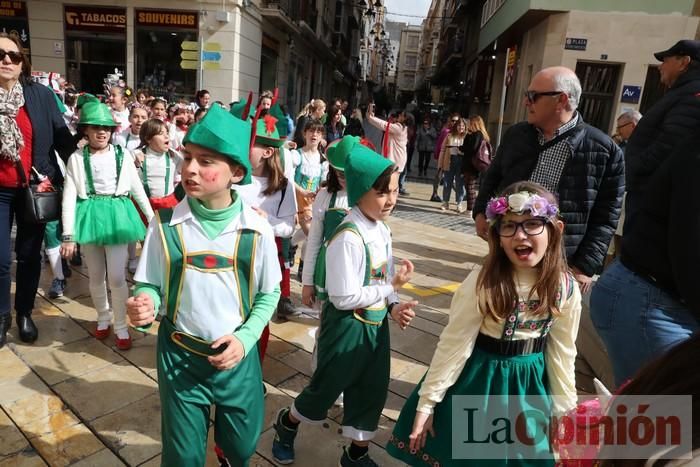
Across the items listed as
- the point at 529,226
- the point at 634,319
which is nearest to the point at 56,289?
the point at 529,226

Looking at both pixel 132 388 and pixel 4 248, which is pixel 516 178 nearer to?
pixel 132 388

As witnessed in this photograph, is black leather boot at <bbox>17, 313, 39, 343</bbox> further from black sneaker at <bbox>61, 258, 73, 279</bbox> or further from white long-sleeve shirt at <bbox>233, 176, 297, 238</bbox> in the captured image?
white long-sleeve shirt at <bbox>233, 176, 297, 238</bbox>

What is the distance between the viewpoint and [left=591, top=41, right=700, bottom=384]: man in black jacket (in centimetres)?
170

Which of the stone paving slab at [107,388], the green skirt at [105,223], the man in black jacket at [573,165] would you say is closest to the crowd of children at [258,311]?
the stone paving slab at [107,388]

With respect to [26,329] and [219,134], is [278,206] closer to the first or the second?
[219,134]

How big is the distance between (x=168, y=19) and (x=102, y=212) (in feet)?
42.2

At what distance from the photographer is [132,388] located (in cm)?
307

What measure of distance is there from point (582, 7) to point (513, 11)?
3.30 m

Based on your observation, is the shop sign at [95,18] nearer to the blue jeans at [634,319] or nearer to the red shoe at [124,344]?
the red shoe at [124,344]

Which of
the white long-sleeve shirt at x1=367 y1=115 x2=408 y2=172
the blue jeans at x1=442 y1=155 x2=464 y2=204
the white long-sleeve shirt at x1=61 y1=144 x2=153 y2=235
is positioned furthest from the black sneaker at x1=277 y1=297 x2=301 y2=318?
the blue jeans at x1=442 y1=155 x2=464 y2=204

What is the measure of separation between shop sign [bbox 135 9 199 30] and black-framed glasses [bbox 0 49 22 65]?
12323mm

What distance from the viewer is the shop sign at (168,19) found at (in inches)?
559

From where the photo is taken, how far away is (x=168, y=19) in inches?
561

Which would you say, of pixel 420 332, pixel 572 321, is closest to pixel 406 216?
pixel 420 332
